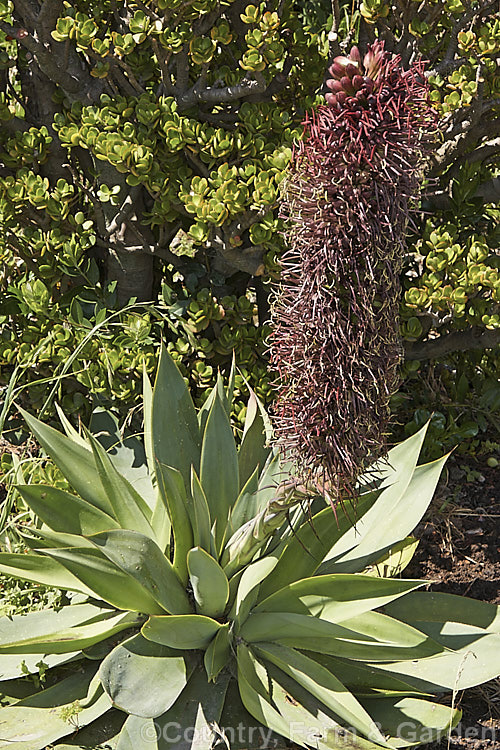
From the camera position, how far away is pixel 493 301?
311cm

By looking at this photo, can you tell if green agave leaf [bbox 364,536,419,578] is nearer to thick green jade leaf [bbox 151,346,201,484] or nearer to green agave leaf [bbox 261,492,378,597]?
green agave leaf [bbox 261,492,378,597]

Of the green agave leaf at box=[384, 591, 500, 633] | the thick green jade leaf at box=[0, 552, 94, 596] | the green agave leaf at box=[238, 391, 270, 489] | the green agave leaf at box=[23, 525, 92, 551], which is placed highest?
the green agave leaf at box=[238, 391, 270, 489]

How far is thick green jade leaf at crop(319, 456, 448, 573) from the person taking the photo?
2.50 metres

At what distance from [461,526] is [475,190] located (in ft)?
4.77

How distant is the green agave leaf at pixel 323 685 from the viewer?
2057mm

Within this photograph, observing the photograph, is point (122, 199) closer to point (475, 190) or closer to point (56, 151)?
point (56, 151)

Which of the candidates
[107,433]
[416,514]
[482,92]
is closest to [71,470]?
[107,433]

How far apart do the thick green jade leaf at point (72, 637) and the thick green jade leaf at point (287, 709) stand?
0.37 metres

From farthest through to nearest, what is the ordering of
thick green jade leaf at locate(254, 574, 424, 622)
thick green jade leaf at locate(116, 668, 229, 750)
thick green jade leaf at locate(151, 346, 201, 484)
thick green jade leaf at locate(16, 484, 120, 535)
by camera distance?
1. thick green jade leaf at locate(151, 346, 201, 484)
2. thick green jade leaf at locate(16, 484, 120, 535)
3. thick green jade leaf at locate(254, 574, 424, 622)
4. thick green jade leaf at locate(116, 668, 229, 750)

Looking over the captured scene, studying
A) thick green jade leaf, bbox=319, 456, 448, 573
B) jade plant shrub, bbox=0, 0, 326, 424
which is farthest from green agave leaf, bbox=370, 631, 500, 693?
jade plant shrub, bbox=0, 0, 326, 424

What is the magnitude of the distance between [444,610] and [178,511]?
0.96 metres

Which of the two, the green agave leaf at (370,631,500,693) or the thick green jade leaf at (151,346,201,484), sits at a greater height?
the thick green jade leaf at (151,346,201,484)

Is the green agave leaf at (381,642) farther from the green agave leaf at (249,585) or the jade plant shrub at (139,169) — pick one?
the jade plant shrub at (139,169)

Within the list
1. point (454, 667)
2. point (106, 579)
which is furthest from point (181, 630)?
point (454, 667)
